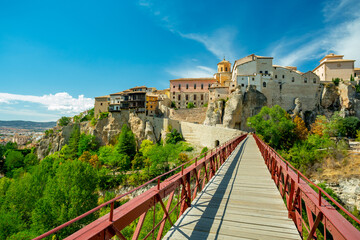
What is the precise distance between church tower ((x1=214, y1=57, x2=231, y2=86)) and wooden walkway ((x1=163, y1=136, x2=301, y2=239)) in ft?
169

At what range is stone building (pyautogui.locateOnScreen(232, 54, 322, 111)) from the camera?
1745 inches

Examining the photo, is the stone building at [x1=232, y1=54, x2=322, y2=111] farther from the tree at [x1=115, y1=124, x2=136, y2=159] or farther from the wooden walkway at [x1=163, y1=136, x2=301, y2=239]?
the wooden walkway at [x1=163, y1=136, x2=301, y2=239]

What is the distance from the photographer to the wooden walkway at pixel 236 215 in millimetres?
3211

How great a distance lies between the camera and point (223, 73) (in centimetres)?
5609

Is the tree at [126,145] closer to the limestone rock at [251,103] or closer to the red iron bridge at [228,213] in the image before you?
the limestone rock at [251,103]

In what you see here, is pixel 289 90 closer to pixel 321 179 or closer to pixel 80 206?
pixel 321 179

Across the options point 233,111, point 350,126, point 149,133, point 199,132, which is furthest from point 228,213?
point 350,126

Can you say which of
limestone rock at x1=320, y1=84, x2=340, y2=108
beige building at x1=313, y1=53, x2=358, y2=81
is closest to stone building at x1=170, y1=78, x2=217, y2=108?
limestone rock at x1=320, y1=84, x2=340, y2=108

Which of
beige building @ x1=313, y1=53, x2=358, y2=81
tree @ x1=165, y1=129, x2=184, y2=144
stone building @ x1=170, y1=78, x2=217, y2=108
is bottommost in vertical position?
tree @ x1=165, y1=129, x2=184, y2=144

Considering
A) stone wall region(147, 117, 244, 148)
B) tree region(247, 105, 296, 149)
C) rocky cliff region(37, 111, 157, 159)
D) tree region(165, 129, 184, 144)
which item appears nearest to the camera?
tree region(247, 105, 296, 149)

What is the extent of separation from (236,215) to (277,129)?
25751 mm

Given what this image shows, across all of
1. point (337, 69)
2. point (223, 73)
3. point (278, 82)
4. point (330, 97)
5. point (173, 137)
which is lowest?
point (173, 137)

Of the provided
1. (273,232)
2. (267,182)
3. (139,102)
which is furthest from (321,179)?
(139,102)

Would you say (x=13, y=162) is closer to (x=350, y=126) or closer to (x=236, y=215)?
(x=236, y=215)
